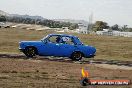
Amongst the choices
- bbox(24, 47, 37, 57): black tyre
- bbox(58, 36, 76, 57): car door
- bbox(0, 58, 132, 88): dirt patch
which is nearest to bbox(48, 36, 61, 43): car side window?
bbox(58, 36, 76, 57): car door

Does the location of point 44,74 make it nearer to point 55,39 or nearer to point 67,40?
point 55,39

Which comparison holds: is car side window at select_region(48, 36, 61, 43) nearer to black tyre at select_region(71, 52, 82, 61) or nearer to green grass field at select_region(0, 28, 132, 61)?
black tyre at select_region(71, 52, 82, 61)

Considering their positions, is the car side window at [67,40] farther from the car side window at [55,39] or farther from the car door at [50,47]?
the car door at [50,47]

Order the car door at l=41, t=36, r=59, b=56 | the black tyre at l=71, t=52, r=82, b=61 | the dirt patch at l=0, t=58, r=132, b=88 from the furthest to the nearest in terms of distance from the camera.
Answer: the black tyre at l=71, t=52, r=82, b=61 < the car door at l=41, t=36, r=59, b=56 < the dirt patch at l=0, t=58, r=132, b=88

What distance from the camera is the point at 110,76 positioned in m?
16.8

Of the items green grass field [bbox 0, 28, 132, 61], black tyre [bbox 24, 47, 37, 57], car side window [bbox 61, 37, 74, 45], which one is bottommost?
green grass field [bbox 0, 28, 132, 61]

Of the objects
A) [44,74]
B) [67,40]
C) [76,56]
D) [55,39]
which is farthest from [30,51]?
[44,74]

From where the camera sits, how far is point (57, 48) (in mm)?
22938

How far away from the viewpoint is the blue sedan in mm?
22719

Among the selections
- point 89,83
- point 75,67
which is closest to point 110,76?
point 75,67

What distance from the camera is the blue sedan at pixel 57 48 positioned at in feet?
74.5

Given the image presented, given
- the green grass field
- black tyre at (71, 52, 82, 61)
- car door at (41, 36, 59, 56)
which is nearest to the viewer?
car door at (41, 36, 59, 56)

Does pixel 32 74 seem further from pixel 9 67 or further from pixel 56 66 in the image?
pixel 56 66

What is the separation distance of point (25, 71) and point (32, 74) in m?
0.91
